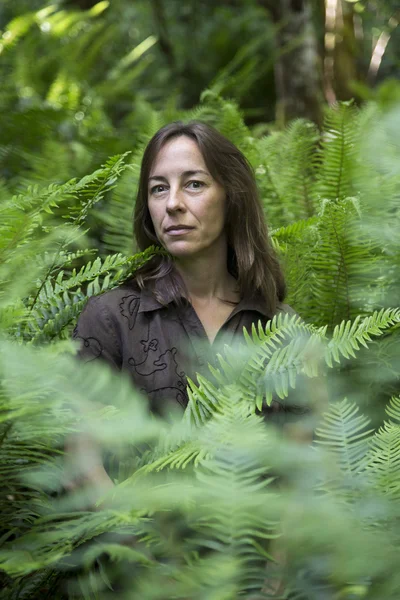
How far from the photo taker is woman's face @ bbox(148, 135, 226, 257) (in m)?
1.80

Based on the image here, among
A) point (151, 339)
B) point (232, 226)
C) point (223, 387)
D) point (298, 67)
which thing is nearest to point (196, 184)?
point (232, 226)

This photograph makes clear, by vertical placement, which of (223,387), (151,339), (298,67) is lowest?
(223,387)

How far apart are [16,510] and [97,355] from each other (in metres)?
0.49

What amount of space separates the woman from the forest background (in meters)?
0.11

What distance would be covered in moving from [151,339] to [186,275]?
0.78ft

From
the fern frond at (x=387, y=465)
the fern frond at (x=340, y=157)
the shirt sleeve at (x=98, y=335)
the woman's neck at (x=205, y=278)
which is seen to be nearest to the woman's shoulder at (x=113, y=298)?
the shirt sleeve at (x=98, y=335)

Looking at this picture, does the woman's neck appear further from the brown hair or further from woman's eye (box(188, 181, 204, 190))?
woman's eye (box(188, 181, 204, 190))

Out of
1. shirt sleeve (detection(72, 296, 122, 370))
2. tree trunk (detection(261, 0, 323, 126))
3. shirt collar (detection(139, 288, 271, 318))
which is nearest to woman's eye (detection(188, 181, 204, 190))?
shirt collar (detection(139, 288, 271, 318))

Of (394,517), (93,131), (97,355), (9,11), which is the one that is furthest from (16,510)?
(9,11)

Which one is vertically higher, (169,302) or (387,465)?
(169,302)

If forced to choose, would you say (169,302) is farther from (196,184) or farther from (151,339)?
(196,184)

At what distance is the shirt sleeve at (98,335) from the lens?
168 cm

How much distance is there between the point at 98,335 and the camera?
1.70m

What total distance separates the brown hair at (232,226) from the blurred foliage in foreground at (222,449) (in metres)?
0.09
